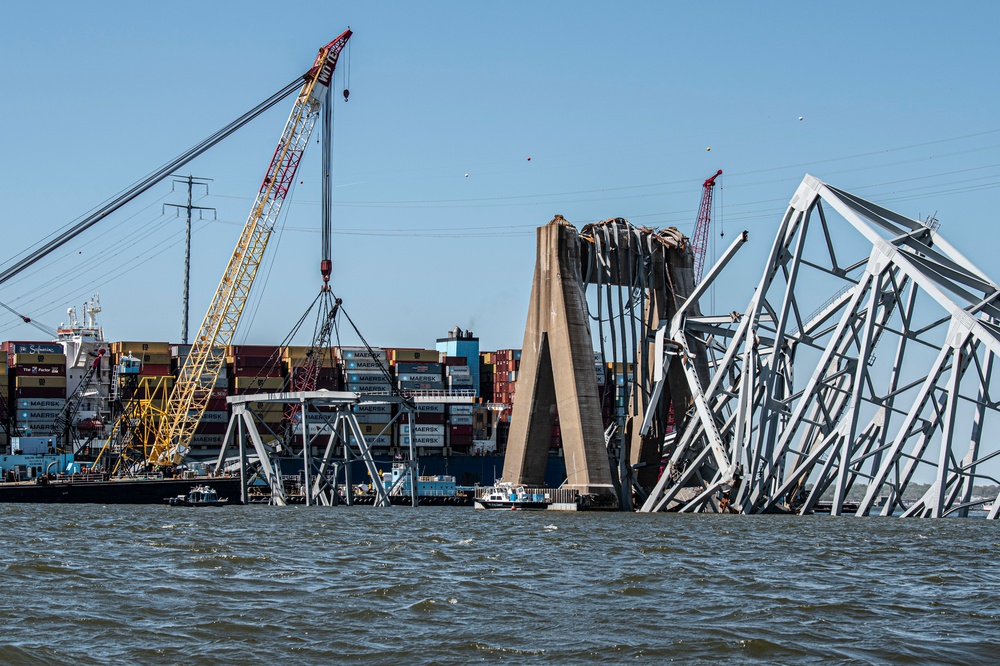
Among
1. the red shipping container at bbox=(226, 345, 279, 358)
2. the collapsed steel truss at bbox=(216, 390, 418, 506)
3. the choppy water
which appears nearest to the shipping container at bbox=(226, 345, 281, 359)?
the red shipping container at bbox=(226, 345, 279, 358)

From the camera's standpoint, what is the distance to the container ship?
113 meters

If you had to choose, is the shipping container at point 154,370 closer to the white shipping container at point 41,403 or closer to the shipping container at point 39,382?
the shipping container at point 39,382

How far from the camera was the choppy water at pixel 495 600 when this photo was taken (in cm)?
1983

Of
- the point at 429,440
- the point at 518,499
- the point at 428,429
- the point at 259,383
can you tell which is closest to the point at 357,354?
the point at 428,429

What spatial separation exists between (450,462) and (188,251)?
39542mm

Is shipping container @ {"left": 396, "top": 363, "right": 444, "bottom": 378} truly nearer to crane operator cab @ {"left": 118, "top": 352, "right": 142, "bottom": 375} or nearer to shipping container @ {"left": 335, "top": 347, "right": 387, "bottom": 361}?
shipping container @ {"left": 335, "top": 347, "right": 387, "bottom": 361}

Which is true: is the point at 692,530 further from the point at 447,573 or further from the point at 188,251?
the point at 188,251

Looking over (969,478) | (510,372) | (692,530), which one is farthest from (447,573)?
(510,372)

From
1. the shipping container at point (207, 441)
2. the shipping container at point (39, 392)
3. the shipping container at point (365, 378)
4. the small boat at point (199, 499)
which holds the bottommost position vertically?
the small boat at point (199, 499)

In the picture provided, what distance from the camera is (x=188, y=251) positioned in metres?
150

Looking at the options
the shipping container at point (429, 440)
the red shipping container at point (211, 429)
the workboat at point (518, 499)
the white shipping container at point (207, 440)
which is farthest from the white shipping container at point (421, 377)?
the workboat at point (518, 499)

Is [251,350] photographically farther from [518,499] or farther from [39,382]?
[518,499]

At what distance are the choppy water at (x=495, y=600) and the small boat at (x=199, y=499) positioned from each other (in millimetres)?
49284

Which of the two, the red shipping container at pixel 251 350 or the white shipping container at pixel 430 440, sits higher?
Answer: the red shipping container at pixel 251 350
